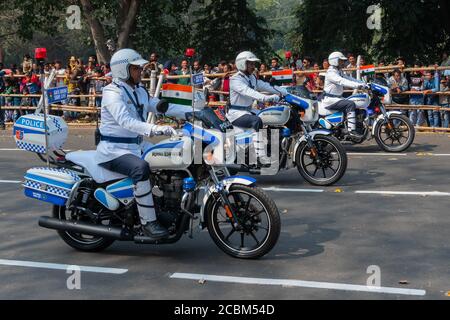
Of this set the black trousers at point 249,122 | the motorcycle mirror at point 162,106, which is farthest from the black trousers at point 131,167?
the black trousers at point 249,122

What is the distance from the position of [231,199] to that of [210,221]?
278 mm

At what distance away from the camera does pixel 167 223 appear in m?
7.58

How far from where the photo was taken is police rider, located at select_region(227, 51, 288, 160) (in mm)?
11422

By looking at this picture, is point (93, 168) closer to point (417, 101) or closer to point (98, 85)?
point (417, 101)

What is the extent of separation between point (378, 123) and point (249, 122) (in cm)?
379

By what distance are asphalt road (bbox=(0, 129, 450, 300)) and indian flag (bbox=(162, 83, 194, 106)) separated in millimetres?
1477

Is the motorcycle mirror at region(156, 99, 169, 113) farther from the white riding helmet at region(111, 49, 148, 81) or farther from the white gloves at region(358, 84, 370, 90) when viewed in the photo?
the white gloves at region(358, 84, 370, 90)

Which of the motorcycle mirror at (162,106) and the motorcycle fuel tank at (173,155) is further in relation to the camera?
the motorcycle fuel tank at (173,155)

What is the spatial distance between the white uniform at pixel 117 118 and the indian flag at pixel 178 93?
19 cm

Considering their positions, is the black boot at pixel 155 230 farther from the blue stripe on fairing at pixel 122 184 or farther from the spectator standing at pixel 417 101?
the spectator standing at pixel 417 101

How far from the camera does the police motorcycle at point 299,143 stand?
37.5 feet
